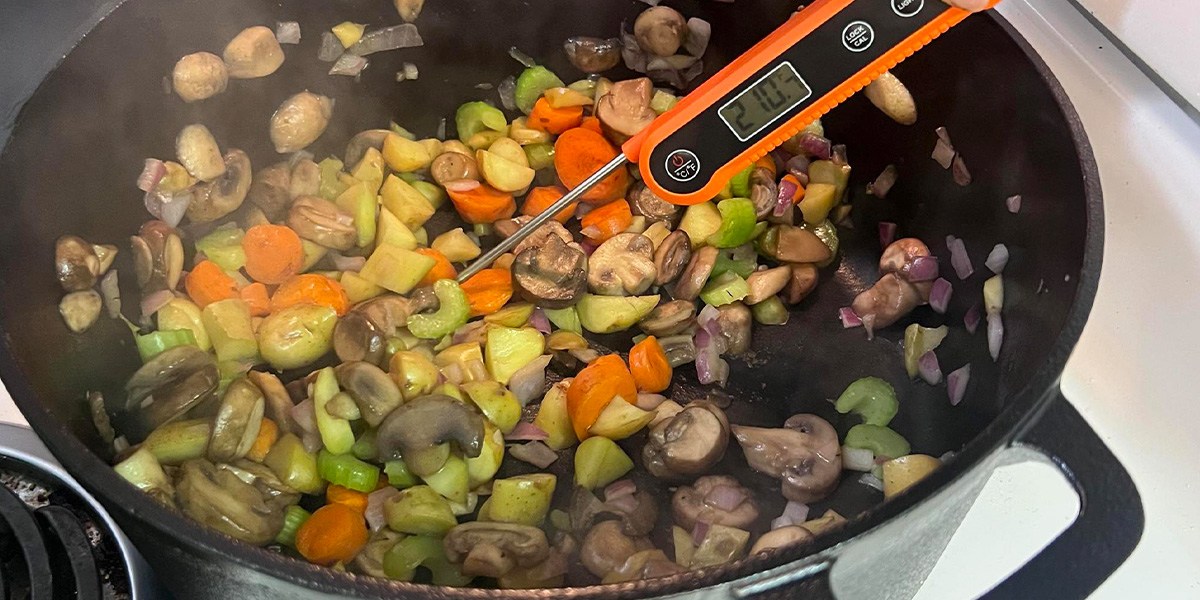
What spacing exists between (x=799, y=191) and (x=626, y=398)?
418 mm

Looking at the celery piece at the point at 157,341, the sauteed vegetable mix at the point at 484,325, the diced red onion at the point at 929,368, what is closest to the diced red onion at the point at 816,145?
the sauteed vegetable mix at the point at 484,325

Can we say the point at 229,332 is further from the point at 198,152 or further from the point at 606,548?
the point at 606,548

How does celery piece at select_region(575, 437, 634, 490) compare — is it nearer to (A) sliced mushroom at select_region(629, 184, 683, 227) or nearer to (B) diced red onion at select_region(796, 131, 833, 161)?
(A) sliced mushroom at select_region(629, 184, 683, 227)

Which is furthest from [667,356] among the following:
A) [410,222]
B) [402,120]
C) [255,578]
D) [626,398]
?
[255,578]

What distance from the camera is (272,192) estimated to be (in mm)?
1326

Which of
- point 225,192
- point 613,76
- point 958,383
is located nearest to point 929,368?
point 958,383

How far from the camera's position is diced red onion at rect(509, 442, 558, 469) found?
1.20m

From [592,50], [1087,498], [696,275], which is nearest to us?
[1087,498]

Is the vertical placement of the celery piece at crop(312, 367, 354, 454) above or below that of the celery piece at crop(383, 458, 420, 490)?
above

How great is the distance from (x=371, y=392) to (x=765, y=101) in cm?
57

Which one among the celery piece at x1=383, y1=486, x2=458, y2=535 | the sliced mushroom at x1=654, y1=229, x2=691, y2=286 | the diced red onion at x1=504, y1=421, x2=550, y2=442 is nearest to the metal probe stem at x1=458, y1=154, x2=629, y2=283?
the sliced mushroom at x1=654, y1=229, x2=691, y2=286

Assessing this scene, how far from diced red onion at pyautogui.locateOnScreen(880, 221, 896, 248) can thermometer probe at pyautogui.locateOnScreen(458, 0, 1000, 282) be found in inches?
14.7

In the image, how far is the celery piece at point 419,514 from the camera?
1057mm

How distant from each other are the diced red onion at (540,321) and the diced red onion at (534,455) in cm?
18
